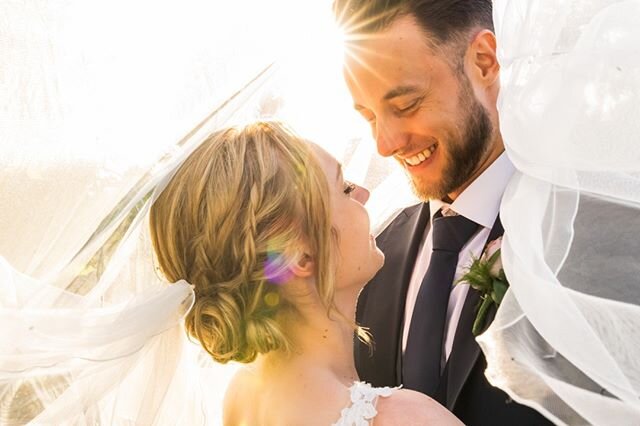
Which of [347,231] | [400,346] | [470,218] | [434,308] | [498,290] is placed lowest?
[400,346]

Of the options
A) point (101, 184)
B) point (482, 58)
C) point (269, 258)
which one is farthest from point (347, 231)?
point (482, 58)

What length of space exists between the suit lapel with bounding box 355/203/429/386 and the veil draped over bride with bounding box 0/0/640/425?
675 millimetres

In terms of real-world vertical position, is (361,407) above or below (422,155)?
above

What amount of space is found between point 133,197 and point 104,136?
0.23 meters

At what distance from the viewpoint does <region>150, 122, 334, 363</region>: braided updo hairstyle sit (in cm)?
258

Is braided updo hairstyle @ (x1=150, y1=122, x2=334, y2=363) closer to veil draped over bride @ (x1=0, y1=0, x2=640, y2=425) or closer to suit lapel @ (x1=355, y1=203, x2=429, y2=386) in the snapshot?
veil draped over bride @ (x1=0, y1=0, x2=640, y2=425)

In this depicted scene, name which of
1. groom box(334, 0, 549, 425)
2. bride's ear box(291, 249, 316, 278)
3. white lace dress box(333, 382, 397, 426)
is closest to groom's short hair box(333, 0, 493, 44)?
groom box(334, 0, 549, 425)

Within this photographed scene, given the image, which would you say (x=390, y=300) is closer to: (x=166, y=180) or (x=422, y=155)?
(x=422, y=155)

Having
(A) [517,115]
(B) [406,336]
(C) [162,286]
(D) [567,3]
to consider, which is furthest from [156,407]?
(D) [567,3]

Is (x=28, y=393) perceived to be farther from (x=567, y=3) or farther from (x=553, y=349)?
(x=567, y=3)

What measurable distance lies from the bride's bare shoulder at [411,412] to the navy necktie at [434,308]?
686 millimetres

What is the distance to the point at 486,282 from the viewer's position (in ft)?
9.75

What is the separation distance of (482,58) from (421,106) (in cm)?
36

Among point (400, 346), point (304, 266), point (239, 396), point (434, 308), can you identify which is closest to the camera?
point (304, 266)
